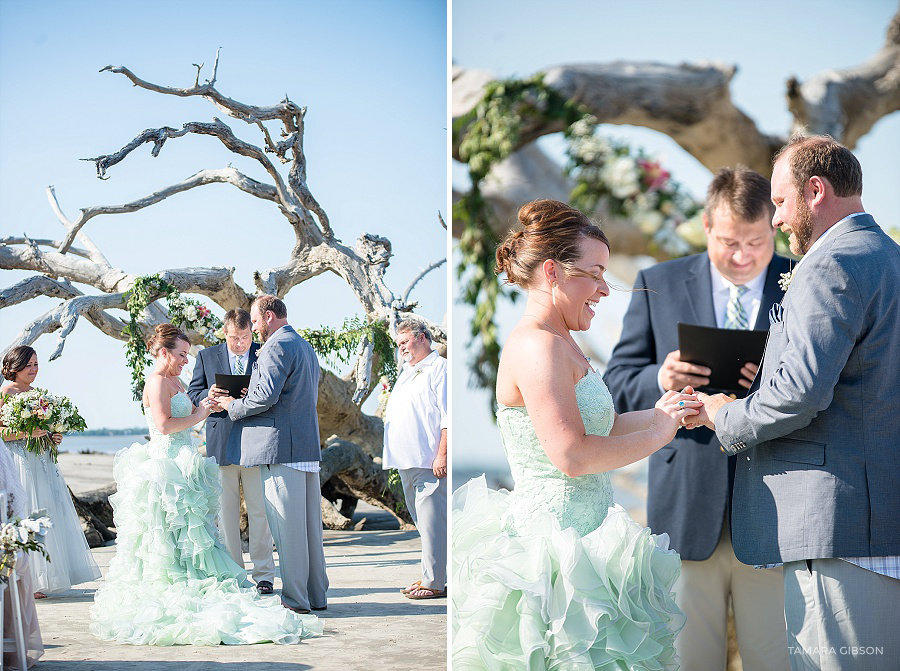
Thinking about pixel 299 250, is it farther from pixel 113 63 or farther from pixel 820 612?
pixel 820 612

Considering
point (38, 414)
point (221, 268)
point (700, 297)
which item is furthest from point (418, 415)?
point (700, 297)

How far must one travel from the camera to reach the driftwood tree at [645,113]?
355cm

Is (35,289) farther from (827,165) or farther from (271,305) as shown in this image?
(827,165)

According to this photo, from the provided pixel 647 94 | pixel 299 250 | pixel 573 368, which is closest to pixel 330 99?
pixel 299 250

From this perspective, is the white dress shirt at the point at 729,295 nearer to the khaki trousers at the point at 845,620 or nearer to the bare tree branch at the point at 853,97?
the khaki trousers at the point at 845,620

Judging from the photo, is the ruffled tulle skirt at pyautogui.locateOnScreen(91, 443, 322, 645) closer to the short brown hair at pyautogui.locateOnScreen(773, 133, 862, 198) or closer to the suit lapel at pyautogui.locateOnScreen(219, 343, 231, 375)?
the suit lapel at pyautogui.locateOnScreen(219, 343, 231, 375)

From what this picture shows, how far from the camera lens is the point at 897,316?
1.90 meters

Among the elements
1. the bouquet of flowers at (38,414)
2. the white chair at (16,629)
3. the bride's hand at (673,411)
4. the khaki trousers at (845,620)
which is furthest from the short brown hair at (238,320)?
the khaki trousers at (845,620)

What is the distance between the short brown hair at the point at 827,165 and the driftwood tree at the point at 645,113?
1.49 metres

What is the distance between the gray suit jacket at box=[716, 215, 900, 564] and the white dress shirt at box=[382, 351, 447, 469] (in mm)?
2698

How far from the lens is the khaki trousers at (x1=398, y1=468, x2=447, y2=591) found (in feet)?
14.8

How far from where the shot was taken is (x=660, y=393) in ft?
8.93

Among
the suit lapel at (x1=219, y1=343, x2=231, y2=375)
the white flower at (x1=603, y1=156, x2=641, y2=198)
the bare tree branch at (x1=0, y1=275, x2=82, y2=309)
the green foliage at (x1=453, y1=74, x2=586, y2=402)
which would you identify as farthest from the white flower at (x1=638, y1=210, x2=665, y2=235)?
the bare tree branch at (x1=0, y1=275, x2=82, y2=309)

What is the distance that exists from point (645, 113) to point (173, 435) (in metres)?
2.66
